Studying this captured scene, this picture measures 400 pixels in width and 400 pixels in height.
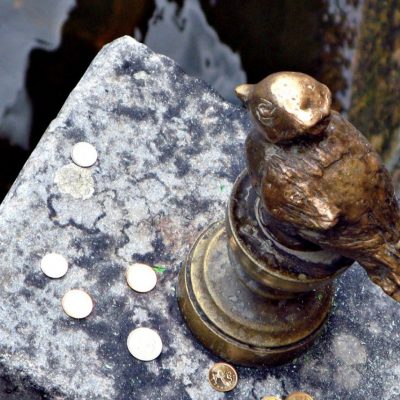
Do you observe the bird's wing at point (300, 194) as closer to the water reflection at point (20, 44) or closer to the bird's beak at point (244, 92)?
the bird's beak at point (244, 92)

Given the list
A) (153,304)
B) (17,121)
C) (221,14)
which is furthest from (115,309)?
(221,14)

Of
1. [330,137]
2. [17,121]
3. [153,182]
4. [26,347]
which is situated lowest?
[17,121]

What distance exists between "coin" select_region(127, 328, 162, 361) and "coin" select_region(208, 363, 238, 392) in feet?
0.33

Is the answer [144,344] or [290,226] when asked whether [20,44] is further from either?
[290,226]

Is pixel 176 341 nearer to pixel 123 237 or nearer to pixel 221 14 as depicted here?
pixel 123 237

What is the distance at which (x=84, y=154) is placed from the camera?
6.07 feet

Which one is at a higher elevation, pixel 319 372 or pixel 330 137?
pixel 330 137

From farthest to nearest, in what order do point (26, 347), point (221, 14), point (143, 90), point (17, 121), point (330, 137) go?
point (221, 14)
point (17, 121)
point (143, 90)
point (26, 347)
point (330, 137)

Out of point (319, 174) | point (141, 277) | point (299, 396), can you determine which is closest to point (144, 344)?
point (141, 277)

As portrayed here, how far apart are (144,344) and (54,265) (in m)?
0.22

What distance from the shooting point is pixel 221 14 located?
2.87 meters

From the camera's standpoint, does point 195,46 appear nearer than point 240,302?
No

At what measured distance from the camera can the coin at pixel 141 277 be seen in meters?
1.74

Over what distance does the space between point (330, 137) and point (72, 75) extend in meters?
1.55
